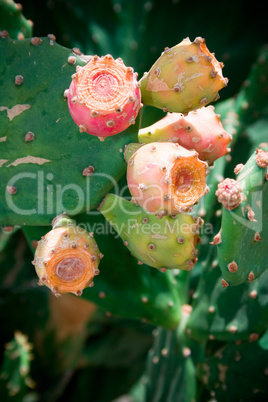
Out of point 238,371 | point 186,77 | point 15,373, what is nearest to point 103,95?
point 186,77

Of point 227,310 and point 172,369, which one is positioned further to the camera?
point 172,369

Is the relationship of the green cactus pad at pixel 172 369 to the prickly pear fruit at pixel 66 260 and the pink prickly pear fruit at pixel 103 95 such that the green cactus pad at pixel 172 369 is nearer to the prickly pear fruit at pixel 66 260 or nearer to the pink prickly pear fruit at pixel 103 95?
the prickly pear fruit at pixel 66 260

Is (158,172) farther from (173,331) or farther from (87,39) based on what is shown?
(87,39)

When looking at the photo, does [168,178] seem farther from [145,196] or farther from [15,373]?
[15,373]

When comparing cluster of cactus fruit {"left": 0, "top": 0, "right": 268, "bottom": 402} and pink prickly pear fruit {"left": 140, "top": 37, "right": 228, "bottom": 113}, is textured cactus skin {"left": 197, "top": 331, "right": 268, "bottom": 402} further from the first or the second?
pink prickly pear fruit {"left": 140, "top": 37, "right": 228, "bottom": 113}

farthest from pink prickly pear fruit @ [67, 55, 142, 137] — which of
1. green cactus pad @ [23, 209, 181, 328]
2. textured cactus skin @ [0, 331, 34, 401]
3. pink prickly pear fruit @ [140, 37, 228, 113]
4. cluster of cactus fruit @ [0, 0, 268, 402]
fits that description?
textured cactus skin @ [0, 331, 34, 401]

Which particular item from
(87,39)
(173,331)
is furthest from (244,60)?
(173,331)

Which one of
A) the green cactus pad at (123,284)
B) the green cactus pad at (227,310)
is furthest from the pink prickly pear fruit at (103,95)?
the green cactus pad at (227,310)
